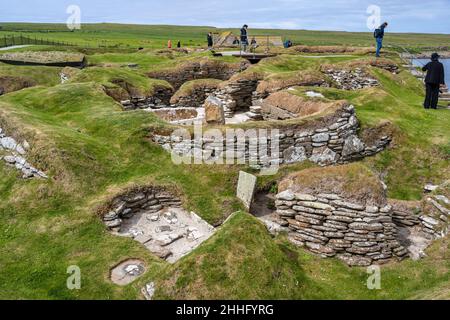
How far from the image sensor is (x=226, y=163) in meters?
13.7

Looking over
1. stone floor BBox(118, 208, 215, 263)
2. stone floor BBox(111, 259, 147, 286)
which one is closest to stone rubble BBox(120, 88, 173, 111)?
stone floor BBox(118, 208, 215, 263)

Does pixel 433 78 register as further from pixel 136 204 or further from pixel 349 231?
pixel 136 204

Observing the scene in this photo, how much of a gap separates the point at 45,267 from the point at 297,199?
730 centimetres

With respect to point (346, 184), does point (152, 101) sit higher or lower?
higher

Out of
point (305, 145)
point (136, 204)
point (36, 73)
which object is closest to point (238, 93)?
point (305, 145)

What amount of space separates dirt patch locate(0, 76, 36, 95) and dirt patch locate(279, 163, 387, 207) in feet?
100.0

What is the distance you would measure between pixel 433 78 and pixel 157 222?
16.9 meters

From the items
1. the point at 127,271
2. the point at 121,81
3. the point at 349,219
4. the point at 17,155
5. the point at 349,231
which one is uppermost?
the point at 121,81

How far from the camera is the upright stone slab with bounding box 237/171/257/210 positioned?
12.4 meters

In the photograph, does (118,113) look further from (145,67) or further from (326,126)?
(145,67)

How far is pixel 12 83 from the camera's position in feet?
107

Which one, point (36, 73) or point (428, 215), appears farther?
point (36, 73)

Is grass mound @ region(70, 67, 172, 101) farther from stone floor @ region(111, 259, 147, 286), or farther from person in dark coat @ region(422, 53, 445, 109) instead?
person in dark coat @ region(422, 53, 445, 109)

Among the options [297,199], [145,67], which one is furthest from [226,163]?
[145,67]
